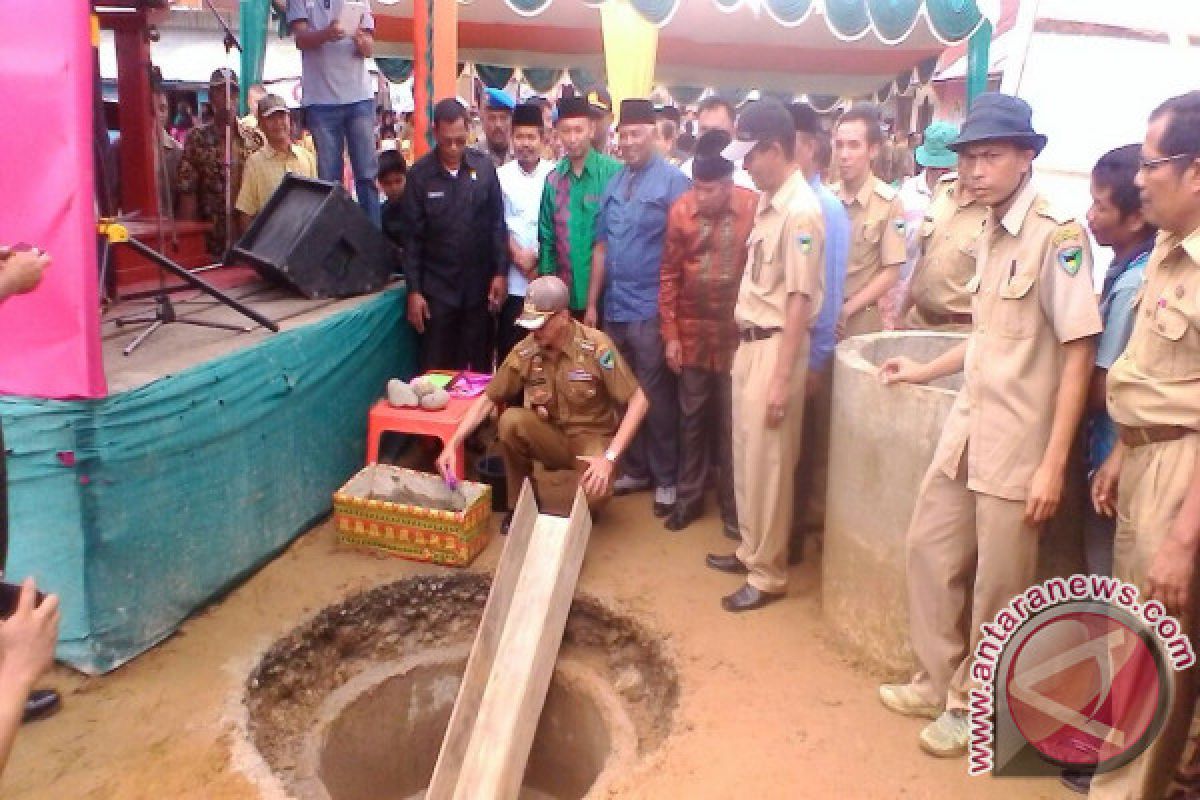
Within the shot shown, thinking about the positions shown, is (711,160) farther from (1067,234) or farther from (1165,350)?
(1165,350)

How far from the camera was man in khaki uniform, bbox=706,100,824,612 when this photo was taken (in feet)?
11.7

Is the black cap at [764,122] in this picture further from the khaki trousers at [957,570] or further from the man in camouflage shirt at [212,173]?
the man in camouflage shirt at [212,173]

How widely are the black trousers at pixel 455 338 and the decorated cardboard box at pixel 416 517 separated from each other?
3.45 feet

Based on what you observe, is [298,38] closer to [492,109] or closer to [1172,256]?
[492,109]

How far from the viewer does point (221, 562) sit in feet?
12.6

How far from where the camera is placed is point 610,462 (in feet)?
13.5

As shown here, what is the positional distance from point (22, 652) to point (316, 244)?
148 inches

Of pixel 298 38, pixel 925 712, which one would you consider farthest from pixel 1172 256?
pixel 298 38

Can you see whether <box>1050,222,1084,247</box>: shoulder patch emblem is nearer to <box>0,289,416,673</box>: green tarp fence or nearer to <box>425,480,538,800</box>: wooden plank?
<box>425,480,538,800</box>: wooden plank

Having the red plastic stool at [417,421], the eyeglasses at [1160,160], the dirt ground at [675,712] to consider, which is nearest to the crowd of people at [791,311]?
the eyeglasses at [1160,160]

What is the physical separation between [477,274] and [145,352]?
1894 mm

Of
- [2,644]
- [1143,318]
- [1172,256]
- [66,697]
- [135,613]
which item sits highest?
[1172,256]

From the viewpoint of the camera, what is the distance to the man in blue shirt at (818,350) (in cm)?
391

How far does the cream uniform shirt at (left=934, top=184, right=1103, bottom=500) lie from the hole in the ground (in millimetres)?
1485
